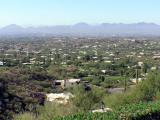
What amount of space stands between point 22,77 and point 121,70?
813 inches

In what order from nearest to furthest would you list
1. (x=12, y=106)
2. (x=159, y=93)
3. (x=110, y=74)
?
(x=159, y=93)
(x=12, y=106)
(x=110, y=74)

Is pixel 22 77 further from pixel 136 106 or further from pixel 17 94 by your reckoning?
pixel 136 106

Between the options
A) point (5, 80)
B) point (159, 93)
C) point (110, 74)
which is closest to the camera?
point (159, 93)

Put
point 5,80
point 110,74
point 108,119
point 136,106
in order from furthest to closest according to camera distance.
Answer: point 110,74 → point 5,80 → point 136,106 → point 108,119

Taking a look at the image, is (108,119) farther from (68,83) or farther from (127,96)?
(68,83)

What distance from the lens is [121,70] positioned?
61.9 m

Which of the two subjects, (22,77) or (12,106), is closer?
(12,106)

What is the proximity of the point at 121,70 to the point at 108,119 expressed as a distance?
46979 mm

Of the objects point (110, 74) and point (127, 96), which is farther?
point (110, 74)

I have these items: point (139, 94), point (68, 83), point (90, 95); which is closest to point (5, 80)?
point (68, 83)

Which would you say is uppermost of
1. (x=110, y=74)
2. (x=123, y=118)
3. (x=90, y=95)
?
(x=123, y=118)

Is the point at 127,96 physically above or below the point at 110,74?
above

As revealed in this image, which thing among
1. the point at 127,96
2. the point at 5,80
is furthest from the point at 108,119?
the point at 5,80

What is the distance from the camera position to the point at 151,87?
28031 mm
